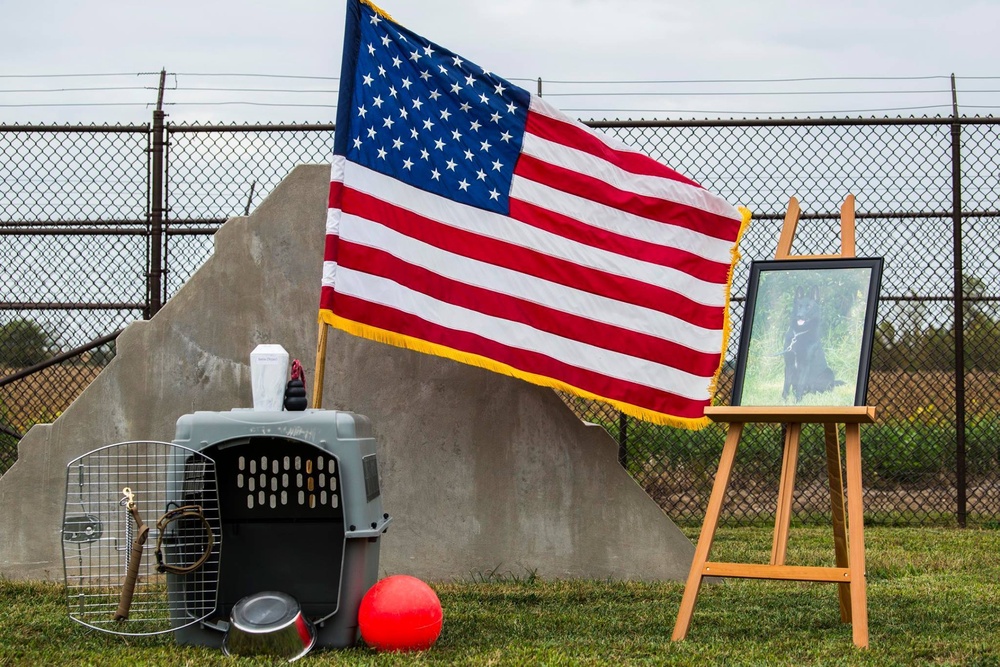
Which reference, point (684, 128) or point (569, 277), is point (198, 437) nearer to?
point (569, 277)

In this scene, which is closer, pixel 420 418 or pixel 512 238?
pixel 512 238

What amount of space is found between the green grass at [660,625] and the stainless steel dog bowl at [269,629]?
77 millimetres

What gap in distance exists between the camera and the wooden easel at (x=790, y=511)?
158 inches

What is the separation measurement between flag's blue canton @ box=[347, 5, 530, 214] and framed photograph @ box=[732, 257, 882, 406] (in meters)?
1.38

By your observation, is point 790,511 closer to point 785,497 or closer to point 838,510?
point 785,497

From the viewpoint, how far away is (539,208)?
5266 millimetres

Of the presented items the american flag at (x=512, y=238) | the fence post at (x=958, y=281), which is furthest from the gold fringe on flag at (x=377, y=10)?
the fence post at (x=958, y=281)

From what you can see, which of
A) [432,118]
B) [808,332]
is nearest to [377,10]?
[432,118]

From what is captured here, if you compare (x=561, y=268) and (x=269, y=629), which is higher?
(x=561, y=268)

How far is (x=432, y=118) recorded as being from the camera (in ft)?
17.1

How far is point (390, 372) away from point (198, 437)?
157cm

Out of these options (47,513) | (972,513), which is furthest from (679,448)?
(47,513)

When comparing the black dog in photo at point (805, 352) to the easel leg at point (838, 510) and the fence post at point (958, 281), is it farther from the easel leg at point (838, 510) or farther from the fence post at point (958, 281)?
the fence post at point (958, 281)

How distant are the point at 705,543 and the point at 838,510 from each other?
0.60 meters
